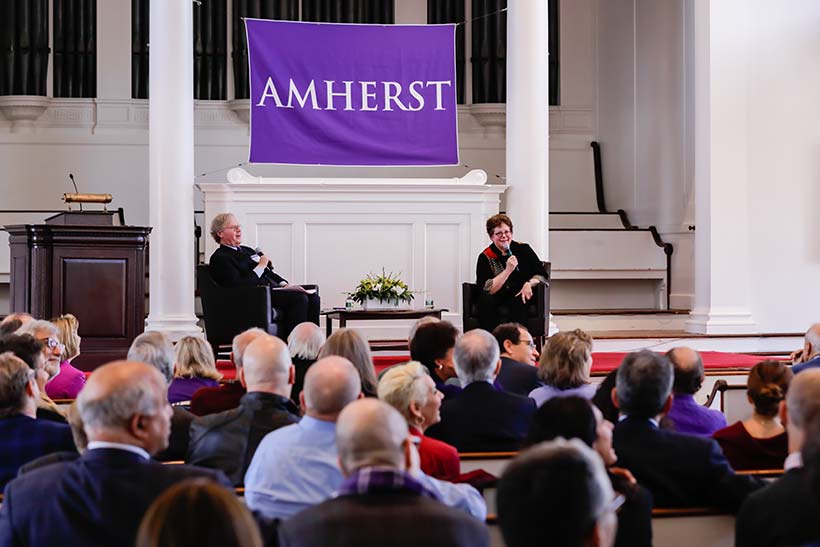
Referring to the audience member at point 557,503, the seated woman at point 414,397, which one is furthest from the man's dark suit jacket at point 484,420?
the audience member at point 557,503

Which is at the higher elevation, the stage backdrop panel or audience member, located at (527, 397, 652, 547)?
the stage backdrop panel

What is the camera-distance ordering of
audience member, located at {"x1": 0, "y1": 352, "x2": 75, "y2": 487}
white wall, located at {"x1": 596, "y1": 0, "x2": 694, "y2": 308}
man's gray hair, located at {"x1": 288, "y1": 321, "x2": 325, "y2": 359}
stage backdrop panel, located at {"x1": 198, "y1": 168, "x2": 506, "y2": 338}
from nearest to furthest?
1. audience member, located at {"x1": 0, "y1": 352, "x2": 75, "y2": 487}
2. man's gray hair, located at {"x1": 288, "y1": 321, "x2": 325, "y2": 359}
3. stage backdrop panel, located at {"x1": 198, "y1": 168, "x2": 506, "y2": 338}
4. white wall, located at {"x1": 596, "y1": 0, "x2": 694, "y2": 308}

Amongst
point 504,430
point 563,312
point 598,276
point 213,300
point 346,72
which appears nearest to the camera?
point 504,430

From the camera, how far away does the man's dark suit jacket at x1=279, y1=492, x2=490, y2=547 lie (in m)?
2.10

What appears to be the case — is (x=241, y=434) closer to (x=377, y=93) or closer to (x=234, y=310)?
(x=234, y=310)

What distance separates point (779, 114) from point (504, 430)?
6620mm

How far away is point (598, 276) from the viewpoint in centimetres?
1168

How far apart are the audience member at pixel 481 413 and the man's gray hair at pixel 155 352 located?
108 centimetres

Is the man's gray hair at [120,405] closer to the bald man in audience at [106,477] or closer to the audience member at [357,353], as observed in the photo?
the bald man in audience at [106,477]

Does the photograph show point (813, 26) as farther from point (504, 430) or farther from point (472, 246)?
point (504, 430)

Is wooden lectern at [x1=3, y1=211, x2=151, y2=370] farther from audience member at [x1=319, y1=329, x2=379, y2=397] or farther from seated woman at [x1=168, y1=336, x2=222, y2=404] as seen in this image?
audience member at [x1=319, y1=329, x2=379, y2=397]

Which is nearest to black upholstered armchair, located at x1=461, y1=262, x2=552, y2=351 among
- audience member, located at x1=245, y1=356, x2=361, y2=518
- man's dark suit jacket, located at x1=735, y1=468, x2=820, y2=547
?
audience member, located at x1=245, y1=356, x2=361, y2=518

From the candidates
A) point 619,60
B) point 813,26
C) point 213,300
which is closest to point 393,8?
point 619,60

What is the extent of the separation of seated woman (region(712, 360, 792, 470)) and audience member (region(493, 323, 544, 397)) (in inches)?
50.0
